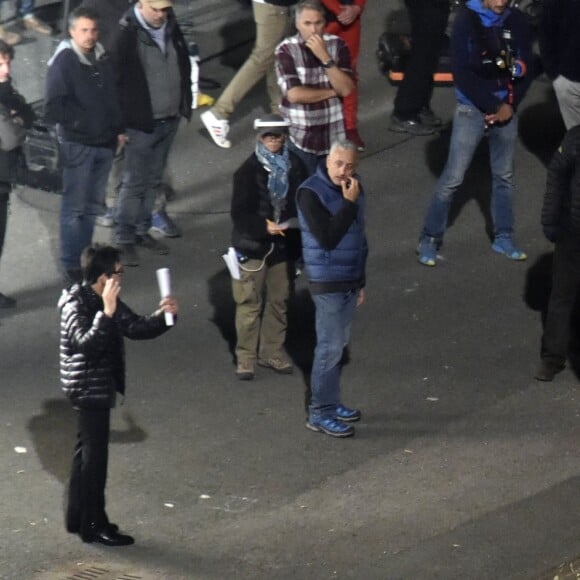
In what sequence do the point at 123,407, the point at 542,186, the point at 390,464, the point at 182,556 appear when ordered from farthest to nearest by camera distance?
the point at 542,186 < the point at 123,407 < the point at 390,464 < the point at 182,556

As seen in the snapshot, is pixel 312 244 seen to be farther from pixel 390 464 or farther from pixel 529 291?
pixel 529 291

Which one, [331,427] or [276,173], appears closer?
[331,427]

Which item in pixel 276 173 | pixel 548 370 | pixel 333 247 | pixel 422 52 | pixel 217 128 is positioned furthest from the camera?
pixel 422 52

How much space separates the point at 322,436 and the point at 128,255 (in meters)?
2.85

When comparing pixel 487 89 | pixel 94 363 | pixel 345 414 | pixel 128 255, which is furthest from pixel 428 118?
pixel 94 363

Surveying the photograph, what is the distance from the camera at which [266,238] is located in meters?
9.13

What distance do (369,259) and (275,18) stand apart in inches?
102

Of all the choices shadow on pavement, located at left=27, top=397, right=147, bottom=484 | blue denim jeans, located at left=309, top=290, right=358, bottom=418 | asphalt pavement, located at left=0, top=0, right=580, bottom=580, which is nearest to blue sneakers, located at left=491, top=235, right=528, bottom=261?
asphalt pavement, located at left=0, top=0, right=580, bottom=580

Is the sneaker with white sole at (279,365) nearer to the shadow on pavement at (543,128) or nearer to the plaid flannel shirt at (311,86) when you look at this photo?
the plaid flannel shirt at (311,86)

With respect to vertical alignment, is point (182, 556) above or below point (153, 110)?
below

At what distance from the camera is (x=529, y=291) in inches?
420

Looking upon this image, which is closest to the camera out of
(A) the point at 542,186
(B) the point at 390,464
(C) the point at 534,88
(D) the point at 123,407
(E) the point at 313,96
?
(B) the point at 390,464

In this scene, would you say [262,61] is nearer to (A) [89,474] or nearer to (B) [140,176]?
(B) [140,176]

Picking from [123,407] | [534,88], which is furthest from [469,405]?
[534,88]
